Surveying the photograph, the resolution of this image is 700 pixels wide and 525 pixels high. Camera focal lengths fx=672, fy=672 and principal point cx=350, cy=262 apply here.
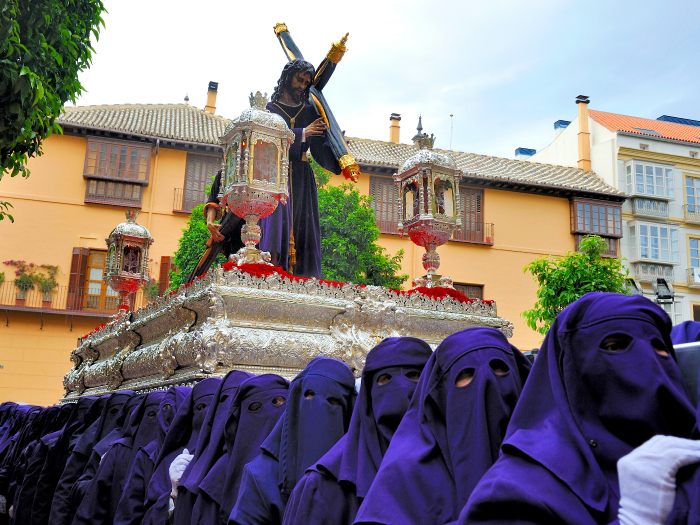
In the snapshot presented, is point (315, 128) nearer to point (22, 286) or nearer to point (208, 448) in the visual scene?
point (208, 448)

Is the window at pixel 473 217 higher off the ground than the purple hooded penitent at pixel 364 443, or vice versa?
the window at pixel 473 217

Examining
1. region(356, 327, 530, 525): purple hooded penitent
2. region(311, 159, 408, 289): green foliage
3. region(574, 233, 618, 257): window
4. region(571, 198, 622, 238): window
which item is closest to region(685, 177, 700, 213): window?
region(571, 198, 622, 238): window

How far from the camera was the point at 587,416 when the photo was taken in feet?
5.93

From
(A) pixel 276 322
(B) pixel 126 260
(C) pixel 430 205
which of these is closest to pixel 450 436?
(A) pixel 276 322

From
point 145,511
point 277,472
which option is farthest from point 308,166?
point 277,472

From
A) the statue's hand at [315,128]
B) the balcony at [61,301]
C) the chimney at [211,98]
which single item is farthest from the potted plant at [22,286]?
the statue's hand at [315,128]

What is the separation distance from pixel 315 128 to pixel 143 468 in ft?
12.2

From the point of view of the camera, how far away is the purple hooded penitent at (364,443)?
8.52ft

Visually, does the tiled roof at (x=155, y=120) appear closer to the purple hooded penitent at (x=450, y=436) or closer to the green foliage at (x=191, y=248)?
the green foliage at (x=191, y=248)

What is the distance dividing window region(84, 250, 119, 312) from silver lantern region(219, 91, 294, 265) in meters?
16.3

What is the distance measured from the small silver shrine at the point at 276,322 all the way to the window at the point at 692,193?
22.7m

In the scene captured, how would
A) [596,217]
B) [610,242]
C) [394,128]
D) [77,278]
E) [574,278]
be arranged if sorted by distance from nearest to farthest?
[574,278] < [77,278] < [610,242] < [596,217] < [394,128]

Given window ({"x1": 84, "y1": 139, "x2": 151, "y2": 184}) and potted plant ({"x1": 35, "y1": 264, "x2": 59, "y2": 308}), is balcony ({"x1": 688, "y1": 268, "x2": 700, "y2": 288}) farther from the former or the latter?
potted plant ({"x1": 35, "y1": 264, "x2": 59, "y2": 308})

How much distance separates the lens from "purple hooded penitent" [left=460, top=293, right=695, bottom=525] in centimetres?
167
